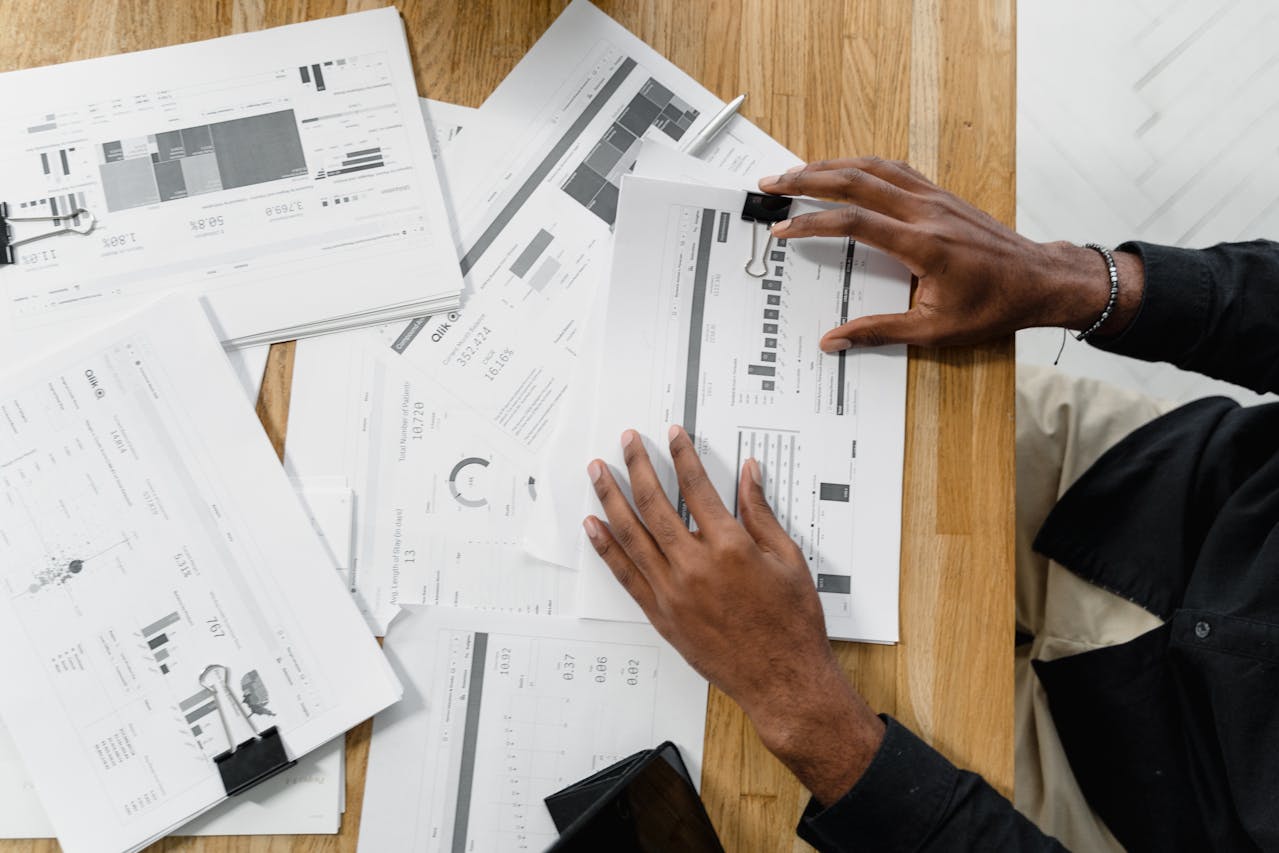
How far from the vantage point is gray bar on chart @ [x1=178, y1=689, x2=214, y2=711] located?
0.76m

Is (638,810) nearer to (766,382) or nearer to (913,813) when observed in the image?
(913,813)

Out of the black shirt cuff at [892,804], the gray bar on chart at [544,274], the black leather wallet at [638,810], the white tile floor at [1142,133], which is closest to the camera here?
the black leather wallet at [638,810]

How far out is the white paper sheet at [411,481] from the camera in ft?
2.63

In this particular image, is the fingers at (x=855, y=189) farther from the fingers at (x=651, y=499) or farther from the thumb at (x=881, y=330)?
the fingers at (x=651, y=499)

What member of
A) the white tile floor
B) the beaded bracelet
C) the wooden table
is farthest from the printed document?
the white tile floor

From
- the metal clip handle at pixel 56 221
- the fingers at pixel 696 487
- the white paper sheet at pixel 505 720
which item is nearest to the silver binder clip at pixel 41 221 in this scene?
the metal clip handle at pixel 56 221

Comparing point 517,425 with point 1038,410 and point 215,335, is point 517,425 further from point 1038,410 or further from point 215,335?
point 1038,410

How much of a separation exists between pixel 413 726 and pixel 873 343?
1.68ft

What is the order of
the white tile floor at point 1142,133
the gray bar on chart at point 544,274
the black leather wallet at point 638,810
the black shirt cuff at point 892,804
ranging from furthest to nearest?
the white tile floor at point 1142,133 < the gray bar on chart at point 544,274 < the black shirt cuff at point 892,804 < the black leather wallet at point 638,810

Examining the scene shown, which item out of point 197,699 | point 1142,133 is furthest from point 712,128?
point 1142,133

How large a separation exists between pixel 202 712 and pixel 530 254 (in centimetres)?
47

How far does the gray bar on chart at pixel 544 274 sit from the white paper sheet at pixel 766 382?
2.4 inches

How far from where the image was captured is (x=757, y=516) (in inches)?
31.0

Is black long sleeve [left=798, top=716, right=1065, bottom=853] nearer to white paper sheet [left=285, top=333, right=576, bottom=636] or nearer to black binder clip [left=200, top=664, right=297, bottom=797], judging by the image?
white paper sheet [left=285, top=333, right=576, bottom=636]
